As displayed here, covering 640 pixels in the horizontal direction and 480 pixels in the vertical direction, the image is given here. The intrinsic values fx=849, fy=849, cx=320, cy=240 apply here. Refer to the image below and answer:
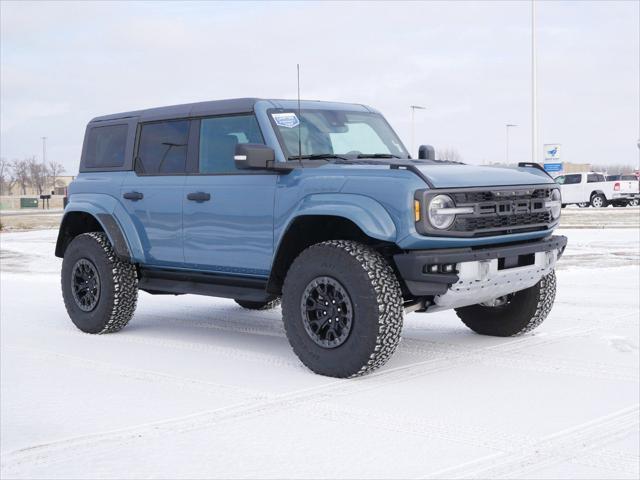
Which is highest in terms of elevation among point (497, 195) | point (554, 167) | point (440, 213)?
point (554, 167)

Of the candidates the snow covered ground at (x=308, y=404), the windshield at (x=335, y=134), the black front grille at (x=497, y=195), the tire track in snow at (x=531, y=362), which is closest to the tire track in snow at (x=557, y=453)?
the snow covered ground at (x=308, y=404)

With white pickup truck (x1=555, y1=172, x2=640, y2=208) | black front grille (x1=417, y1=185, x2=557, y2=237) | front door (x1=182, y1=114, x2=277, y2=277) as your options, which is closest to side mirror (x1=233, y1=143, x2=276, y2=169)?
front door (x1=182, y1=114, x2=277, y2=277)

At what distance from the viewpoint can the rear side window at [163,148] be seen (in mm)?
7309

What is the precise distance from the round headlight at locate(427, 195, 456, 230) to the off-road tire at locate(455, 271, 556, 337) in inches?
63.4

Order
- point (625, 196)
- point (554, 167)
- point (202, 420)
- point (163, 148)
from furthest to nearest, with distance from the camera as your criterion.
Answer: point (554, 167), point (625, 196), point (163, 148), point (202, 420)

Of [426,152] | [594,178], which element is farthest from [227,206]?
[594,178]

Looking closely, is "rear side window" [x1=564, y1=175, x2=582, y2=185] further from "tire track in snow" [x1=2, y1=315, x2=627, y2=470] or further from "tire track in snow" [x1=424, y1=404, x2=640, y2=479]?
"tire track in snow" [x1=424, y1=404, x2=640, y2=479]

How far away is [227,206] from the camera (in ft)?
21.9

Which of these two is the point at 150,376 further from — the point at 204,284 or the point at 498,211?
the point at 498,211

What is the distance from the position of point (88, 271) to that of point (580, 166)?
13778 cm

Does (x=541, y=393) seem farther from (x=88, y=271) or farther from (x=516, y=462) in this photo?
(x=88, y=271)

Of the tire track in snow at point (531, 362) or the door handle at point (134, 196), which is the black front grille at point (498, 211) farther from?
the door handle at point (134, 196)

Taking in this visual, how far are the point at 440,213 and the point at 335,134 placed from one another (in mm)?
1661

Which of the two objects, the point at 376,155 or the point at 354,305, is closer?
the point at 354,305
